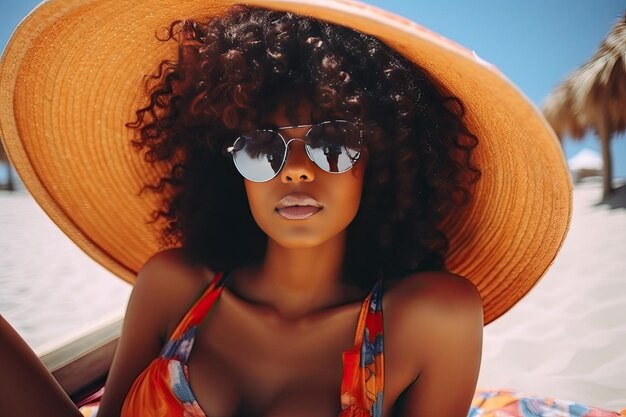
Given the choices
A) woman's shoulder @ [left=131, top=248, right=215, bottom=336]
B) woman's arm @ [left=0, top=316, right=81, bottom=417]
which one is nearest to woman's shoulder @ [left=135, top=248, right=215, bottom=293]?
woman's shoulder @ [left=131, top=248, right=215, bottom=336]

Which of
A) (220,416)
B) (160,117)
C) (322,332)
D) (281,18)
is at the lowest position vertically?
(220,416)

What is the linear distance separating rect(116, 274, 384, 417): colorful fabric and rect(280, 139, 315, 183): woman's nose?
432 millimetres

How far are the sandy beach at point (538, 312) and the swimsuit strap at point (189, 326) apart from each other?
3.30ft

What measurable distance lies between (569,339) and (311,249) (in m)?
1.92

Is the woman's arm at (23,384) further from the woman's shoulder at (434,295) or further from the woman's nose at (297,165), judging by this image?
the woman's shoulder at (434,295)

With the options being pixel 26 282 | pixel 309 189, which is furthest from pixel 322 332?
pixel 26 282

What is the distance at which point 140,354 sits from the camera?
1603 millimetres

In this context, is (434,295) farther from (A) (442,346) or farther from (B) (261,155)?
(B) (261,155)

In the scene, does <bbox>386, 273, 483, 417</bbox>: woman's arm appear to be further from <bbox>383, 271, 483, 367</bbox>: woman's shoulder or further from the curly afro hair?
the curly afro hair

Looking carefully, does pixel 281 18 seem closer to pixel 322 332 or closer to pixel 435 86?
pixel 435 86

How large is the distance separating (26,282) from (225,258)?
3.23m

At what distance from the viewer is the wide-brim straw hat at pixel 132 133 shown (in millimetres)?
1134

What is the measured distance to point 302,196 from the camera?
1288 mm

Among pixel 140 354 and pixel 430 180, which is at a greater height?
pixel 430 180
